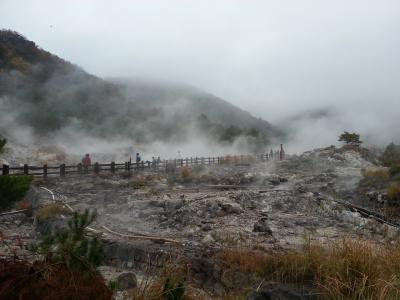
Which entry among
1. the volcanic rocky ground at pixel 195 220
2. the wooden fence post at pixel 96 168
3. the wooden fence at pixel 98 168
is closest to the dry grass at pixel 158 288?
the volcanic rocky ground at pixel 195 220

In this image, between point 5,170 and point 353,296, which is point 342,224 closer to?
point 353,296

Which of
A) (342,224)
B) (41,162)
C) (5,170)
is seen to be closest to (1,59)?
(41,162)

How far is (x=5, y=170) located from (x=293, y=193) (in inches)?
433

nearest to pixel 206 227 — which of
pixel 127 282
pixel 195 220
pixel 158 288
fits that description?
pixel 195 220

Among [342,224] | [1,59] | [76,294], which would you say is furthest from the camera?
[1,59]

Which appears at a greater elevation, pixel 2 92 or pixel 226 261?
pixel 2 92

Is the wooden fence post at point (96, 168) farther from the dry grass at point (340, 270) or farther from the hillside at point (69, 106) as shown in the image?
the dry grass at point (340, 270)

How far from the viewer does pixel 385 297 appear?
4.20 m

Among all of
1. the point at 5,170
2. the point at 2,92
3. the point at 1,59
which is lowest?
the point at 5,170

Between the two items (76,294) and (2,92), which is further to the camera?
(2,92)

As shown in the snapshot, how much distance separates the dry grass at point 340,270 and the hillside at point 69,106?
34.4 meters

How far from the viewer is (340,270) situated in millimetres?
4727

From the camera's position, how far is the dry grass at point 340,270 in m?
4.39

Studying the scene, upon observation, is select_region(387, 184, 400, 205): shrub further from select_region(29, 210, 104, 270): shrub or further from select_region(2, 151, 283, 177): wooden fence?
select_region(2, 151, 283, 177): wooden fence
